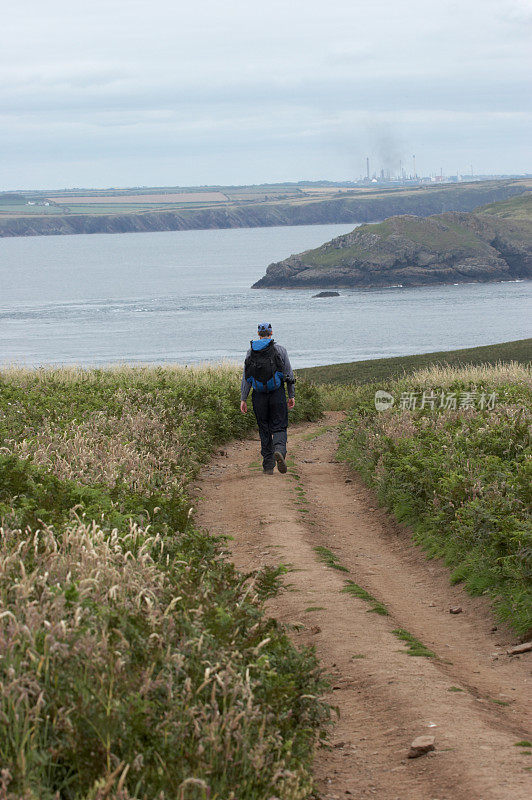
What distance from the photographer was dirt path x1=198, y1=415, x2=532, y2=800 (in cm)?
439

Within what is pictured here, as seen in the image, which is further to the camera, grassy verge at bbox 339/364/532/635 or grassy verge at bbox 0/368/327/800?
grassy verge at bbox 339/364/532/635

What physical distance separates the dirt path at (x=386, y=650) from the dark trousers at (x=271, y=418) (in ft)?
2.10

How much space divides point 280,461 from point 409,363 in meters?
32.4

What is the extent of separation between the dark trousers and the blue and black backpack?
0.18 metres

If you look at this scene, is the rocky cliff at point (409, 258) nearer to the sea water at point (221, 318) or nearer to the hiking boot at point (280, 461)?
the sea water at point (221, 318)

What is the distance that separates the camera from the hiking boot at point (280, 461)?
13.0 m

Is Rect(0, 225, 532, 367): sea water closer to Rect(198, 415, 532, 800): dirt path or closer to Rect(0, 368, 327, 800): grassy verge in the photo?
Rect(198, 415, 532, 800): dirt path

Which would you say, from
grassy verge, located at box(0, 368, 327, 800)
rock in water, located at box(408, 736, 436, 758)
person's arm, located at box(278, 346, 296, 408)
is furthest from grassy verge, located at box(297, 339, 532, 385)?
rock in water, located at box(408, 736, 436, 758)

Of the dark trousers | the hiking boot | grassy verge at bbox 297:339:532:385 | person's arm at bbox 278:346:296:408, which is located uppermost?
person's arm at bbox 278:346:296:408

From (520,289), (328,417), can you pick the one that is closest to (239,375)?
(328,417)

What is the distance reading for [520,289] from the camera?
5281 inches

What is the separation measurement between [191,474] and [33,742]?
8.67 metres

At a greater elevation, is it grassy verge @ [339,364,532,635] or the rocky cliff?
the rocky cliff

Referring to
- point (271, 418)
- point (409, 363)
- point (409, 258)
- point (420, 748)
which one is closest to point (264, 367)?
point (271, 418)
